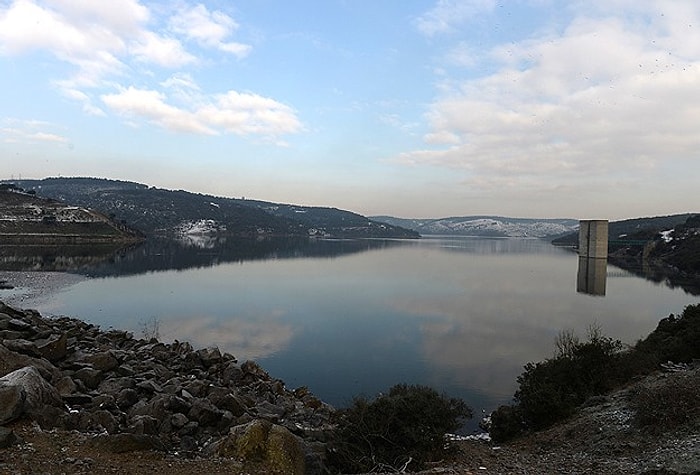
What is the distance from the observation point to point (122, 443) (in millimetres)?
6102

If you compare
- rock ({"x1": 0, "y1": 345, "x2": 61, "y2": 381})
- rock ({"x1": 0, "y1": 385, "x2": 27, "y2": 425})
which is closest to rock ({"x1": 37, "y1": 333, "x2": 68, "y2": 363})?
rock ({"x1": 0, "y1": 345, "x2": 61, "y2": 381})

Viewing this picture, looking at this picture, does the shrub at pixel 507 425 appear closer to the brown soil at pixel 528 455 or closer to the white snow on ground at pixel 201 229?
the brown soil at pixel 528 455

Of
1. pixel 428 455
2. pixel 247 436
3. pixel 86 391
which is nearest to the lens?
pixel 247 436

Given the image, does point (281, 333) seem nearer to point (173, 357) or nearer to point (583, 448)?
point (173, 357)

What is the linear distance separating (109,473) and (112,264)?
5102cm

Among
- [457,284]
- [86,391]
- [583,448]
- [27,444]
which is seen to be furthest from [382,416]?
[457,284]

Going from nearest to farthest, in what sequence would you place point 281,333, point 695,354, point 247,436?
1. point 247,436
2. point 695,354
3. point 281,333

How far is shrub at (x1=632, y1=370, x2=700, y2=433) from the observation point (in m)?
7.21

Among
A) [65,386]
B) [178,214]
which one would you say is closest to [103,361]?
[65,386]

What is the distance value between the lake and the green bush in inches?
226

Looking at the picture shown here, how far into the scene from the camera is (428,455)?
7.33 m

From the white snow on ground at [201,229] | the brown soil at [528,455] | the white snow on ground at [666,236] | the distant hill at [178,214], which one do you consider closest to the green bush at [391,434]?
the brown soil at [528,455]

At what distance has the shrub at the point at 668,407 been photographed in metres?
7.21

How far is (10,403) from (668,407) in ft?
31.5
